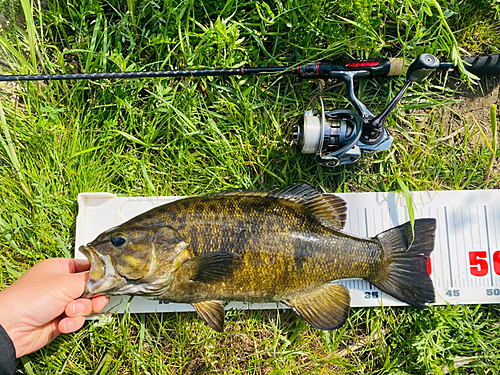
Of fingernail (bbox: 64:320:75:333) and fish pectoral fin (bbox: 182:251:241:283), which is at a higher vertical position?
fish pectoral fin (bbox: 182:251:241:283)

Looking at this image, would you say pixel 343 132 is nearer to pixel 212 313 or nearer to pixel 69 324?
pixel 212 313

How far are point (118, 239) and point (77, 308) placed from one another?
716 millimetres

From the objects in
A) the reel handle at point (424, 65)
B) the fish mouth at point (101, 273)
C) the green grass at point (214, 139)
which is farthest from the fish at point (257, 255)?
the reel handle at point (424, 65)

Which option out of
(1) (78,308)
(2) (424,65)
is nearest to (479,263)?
(2) (424,65)

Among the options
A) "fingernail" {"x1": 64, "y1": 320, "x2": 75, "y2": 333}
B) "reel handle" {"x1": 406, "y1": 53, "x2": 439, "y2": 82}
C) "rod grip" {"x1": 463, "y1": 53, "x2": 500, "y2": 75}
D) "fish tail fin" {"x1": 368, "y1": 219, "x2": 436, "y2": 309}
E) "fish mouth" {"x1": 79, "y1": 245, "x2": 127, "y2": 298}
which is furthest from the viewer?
"rod grip" {"x1": 463, "y1": 53, "x2": 500, "y2": 75}

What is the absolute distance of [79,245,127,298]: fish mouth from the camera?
2.43 metres

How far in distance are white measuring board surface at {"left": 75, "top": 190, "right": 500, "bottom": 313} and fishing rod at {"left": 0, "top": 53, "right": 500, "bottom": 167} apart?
512mm

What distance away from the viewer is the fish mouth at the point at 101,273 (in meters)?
2.43

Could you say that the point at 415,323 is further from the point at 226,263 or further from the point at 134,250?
the point at 134,250

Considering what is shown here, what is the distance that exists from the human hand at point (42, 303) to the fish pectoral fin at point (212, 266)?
850mm

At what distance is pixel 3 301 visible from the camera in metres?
2.62

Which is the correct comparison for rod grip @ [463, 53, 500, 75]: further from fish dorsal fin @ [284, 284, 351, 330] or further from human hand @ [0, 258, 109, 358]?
human hand @ [0, 258, 109, 358]

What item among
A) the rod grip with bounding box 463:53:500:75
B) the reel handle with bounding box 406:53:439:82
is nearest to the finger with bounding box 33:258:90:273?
the reel handle with bounding box 406:53:439:82

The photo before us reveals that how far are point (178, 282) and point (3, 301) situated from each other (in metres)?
1.32
